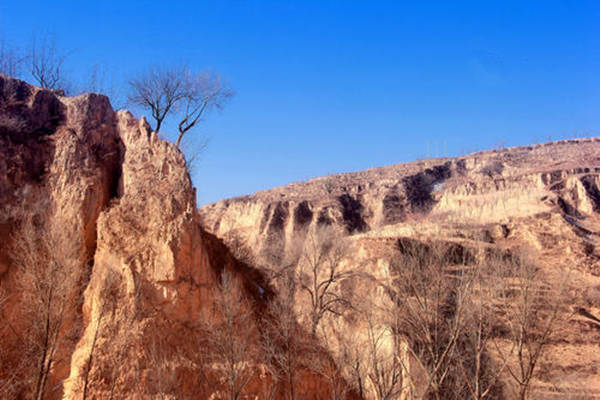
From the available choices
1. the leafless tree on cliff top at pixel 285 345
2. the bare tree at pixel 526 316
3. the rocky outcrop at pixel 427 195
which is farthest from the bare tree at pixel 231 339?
the rocky outcrop at pixel 427 195

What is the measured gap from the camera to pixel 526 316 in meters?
16.9

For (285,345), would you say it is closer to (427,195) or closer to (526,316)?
(526,316)

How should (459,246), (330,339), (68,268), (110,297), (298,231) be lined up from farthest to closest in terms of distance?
(298,231) → (459,246) → (330,339) → (110,297) → (68,268)

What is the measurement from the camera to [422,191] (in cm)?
7506

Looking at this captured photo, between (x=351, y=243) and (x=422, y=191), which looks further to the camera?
(x=422, y=191)

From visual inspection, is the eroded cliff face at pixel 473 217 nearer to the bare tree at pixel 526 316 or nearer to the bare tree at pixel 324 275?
the bare tree at pixel 324 275

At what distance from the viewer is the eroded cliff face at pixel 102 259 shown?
39.3 feet

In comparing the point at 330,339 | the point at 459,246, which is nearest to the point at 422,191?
the point at 459,246

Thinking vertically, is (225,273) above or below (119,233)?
below

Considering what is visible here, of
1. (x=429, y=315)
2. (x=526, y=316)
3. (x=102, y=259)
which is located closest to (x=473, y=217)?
(x=429, y=315)

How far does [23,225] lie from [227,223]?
5615cm

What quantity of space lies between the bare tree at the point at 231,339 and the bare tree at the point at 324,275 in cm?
846

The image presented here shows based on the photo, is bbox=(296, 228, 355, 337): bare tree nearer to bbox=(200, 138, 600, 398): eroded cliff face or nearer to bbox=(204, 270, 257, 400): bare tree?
bbox=(200, 138, 600, 398): eroded cliff face

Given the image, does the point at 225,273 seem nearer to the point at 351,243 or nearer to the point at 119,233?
the point at 119,233
